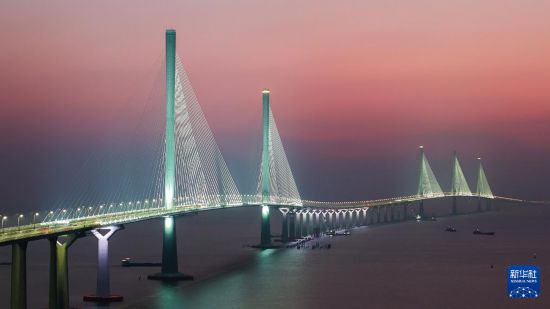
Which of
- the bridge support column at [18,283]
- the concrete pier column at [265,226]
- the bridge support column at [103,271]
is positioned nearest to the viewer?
the bridge support column at [18,283]

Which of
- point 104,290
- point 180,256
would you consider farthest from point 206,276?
point 180,256

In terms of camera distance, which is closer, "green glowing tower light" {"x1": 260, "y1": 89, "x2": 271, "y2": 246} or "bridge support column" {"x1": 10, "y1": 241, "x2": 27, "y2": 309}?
"bridge support column" {"x1": 10, "y1": 241, "x2": 27, "y2": 309}

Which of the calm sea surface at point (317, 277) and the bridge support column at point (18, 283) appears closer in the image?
the bridge support column at point (18, 283)

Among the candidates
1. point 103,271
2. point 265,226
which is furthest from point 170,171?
point 265,226

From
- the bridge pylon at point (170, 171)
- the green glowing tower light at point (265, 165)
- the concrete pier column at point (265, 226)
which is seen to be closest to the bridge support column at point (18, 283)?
the bridge pylon at point (170, 171)

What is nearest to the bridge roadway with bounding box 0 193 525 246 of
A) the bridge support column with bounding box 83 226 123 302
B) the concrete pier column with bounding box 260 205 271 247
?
the bridge support column with bounding box 83 226 123 302

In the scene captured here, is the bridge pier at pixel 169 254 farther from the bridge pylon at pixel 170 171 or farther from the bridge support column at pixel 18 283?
the bridge support column at pixel 18 283

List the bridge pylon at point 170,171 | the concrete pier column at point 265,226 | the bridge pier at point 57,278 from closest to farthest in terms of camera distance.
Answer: the bridge pier at point 57,278, the bridge pylon at point 170,171, the concrete pier column at point 265,226

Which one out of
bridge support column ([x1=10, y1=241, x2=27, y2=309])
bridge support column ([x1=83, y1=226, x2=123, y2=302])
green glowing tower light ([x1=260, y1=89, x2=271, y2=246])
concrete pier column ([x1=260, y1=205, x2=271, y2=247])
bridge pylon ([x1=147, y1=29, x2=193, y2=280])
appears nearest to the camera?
bridge support column ([x1=10, y1=241, x2=27, y2=309])

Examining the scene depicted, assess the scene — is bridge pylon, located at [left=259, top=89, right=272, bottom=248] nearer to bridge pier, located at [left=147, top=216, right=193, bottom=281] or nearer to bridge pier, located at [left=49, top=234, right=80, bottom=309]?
bridge pier, located at [left=147, top=216, right=193, bottom=281]

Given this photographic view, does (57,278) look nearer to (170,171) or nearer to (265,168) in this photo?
(170,171)

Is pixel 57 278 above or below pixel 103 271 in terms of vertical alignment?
above

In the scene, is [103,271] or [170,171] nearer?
[103,271]
